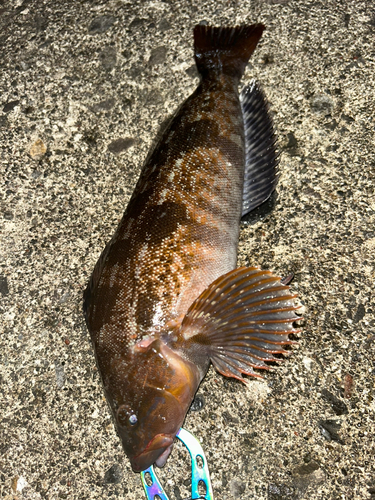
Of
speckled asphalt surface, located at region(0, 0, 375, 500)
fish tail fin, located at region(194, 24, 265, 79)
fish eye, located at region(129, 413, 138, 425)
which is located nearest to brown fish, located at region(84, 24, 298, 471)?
fish eye, located at region(129, 413, 138, 425)

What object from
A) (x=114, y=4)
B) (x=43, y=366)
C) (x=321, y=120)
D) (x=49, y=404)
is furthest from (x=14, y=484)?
(x=114, y=4)

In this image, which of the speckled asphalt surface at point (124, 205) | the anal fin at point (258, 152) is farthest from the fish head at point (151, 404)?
the anal fin at point (258, 152)

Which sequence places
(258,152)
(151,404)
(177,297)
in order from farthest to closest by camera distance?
(258,152)
(177,297)
(151,404)

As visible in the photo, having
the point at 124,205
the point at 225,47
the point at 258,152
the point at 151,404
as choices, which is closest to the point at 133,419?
the point at 151,404

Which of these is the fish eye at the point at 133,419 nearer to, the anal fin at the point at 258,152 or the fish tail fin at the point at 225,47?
the anal fin at the point at 258,152

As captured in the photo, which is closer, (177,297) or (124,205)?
(177,297)

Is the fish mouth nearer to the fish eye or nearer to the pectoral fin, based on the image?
the fish eye

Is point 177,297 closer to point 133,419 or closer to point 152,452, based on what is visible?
point 133,419

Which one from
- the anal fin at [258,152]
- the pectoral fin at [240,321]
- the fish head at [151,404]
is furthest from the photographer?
the anal fin at [258,152]
